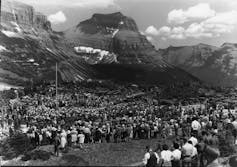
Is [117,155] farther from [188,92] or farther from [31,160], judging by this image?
[188,92]

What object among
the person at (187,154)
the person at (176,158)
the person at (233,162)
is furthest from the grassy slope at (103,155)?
the person at (233,162)

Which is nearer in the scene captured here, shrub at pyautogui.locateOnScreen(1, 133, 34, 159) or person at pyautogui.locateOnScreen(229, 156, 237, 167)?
person at pyautogui.locateOnScreen(229, 156, 237, 167)

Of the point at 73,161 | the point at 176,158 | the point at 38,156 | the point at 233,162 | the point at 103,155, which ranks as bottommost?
the point at 103,155

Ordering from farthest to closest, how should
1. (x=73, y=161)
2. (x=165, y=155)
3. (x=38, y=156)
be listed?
1. (x=38, y=156)
2. (x=73, y=161)
3. (x=165, y=155)

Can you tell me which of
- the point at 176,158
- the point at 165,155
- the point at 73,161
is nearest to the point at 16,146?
the point at 73,161

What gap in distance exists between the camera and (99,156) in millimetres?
32719

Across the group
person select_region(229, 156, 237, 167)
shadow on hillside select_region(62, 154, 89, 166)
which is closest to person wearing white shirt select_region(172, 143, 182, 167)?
person select_region(229, 156, 237, 167)

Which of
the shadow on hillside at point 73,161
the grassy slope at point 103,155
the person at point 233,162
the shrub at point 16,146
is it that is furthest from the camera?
the shrub at point 16,146

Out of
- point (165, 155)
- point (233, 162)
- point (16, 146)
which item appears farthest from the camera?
point (16, 146)

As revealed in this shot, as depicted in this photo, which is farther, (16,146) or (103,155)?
(16,146)

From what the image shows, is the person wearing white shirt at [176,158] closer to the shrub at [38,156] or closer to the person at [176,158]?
the person at [176,158]

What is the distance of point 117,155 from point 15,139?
439 inches

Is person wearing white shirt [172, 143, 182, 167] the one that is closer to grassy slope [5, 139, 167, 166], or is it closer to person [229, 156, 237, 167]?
person [229, 156, 237, 167]

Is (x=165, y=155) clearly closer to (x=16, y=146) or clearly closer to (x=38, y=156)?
(x=38, y=156)
